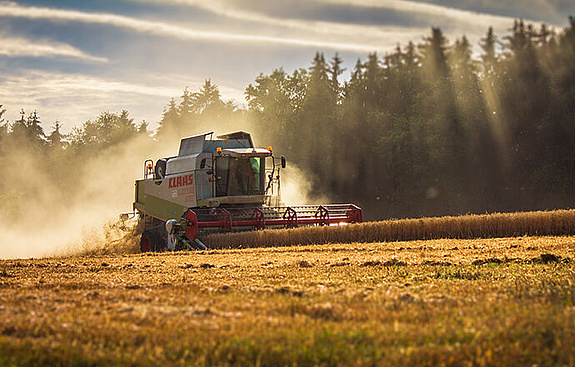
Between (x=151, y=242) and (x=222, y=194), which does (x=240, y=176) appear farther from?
(x=151, y=242)

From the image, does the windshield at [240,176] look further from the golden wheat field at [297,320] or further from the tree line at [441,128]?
the tree line at [441,128]

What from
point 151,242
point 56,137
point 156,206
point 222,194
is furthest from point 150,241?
point 56,137

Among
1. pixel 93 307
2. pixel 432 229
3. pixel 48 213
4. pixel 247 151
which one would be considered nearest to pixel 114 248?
pixel 247 151

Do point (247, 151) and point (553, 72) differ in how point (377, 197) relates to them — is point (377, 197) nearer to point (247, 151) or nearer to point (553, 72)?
point (553, 72)

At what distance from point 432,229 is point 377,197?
3031 centimetres

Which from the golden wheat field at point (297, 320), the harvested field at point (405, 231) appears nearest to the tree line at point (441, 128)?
the harvested field at point (405, 231)

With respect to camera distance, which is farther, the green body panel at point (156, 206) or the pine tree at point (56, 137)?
the pine tree at point (56, 137)

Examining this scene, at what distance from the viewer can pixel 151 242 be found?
20.7 meters

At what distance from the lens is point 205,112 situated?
77.4m

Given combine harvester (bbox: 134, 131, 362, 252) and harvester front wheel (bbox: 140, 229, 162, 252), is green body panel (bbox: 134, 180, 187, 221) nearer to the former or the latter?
combine harvester (bbox: 134, 131, 362, 252)

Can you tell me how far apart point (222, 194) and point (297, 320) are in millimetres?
16200

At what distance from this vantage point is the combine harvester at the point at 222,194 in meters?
19.7

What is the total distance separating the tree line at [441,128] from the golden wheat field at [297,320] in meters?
33.2

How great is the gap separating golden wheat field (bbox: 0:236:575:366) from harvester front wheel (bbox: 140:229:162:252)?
484 inches
